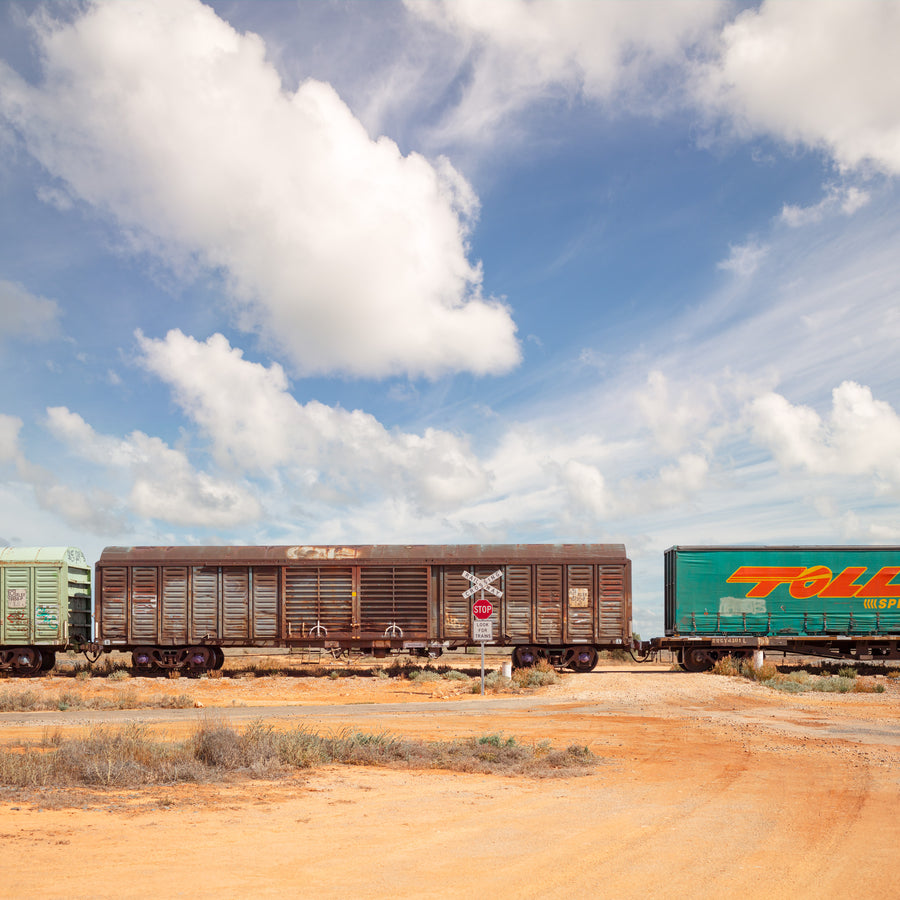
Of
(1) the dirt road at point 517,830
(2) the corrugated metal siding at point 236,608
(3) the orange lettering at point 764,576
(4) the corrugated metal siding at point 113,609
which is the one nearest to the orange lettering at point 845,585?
(3) the orange lettering at point 764,576

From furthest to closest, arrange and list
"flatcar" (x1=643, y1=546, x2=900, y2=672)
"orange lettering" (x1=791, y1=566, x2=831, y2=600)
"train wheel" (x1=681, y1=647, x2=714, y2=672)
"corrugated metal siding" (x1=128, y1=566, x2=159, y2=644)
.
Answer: "train wheel" (x1=681, y1=647, x2=714, y2=672), "orange lettering" (x1=791, y1=566, x2=831, y2=600), "flatcar" (x1=643, y1=546, x2=900, y2=672), "corrugated metal siding" (x1=128, y1=566, x2=159, y2=644)

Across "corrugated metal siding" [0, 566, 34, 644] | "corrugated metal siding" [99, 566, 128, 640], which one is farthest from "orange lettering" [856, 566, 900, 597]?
"corrugated metal siding" [0, 566, 34, 644]

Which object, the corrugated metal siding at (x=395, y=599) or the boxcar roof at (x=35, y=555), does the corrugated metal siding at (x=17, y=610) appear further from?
the corrugated metal siding at (x=395, y=599)

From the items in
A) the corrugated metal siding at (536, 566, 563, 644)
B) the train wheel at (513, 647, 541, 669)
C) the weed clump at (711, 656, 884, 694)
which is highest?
the corrugated metal siding at (536, 566, 563, 644)

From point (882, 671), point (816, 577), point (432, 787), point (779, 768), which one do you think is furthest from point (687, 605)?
point (432, 787)

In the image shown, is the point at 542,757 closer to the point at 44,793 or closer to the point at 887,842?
the point at 887,842

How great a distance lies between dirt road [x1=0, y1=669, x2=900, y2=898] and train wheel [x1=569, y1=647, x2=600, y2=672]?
1194cm

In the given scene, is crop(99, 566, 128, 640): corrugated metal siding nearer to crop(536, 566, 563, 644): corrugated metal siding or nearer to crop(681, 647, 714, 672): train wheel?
crop(536, 566, 563, 644): corrugated metal siding

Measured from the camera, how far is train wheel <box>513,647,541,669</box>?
90.7 ft

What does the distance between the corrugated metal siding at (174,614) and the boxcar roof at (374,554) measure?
0.89 metres

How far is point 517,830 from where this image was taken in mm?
8734

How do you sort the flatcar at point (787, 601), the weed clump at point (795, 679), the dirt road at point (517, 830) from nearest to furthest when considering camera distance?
the dirt road at point (517, 830), the weed clump at point (795, 679), the flatcar at point (787, 601)

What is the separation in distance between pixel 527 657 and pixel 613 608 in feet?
10.8

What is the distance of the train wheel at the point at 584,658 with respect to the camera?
90.5ft
